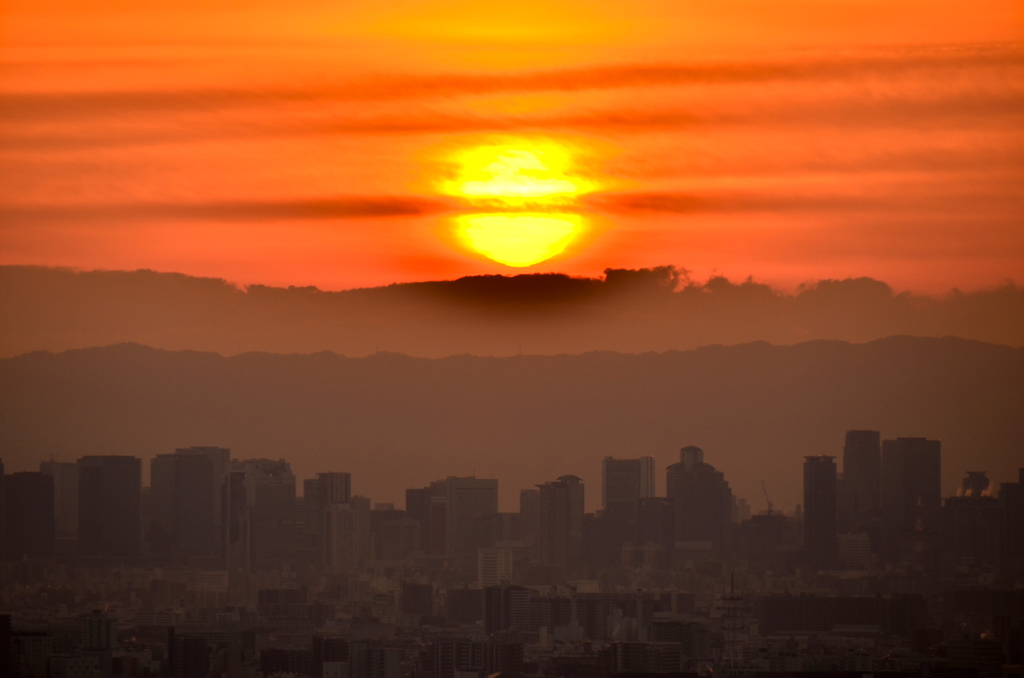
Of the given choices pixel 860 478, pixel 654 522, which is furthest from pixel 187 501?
pixel 860 478

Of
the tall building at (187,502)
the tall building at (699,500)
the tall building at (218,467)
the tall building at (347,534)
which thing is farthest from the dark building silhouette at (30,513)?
the tall building at (699,500)

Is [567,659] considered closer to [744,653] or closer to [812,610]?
[744,653]

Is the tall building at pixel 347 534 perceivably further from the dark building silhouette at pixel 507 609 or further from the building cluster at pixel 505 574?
the dark building silhouette at pixel 507 609

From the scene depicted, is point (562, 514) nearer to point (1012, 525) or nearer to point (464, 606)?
point (464, 606)

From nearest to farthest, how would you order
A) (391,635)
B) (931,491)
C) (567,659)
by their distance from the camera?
1. (567,659)
2. (391,635)
3. (931,491)

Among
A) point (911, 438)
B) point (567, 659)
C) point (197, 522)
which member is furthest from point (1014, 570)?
point (197, 522)

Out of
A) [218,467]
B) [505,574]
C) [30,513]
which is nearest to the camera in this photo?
[30,513]

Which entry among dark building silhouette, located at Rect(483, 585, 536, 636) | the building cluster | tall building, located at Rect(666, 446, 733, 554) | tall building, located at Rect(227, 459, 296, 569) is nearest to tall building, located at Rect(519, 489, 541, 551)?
the building cluster

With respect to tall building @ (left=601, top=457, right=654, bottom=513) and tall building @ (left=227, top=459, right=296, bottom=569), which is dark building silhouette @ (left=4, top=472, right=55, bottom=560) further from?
tall building @ (left=601, top=457, right=654, bottom=513)
